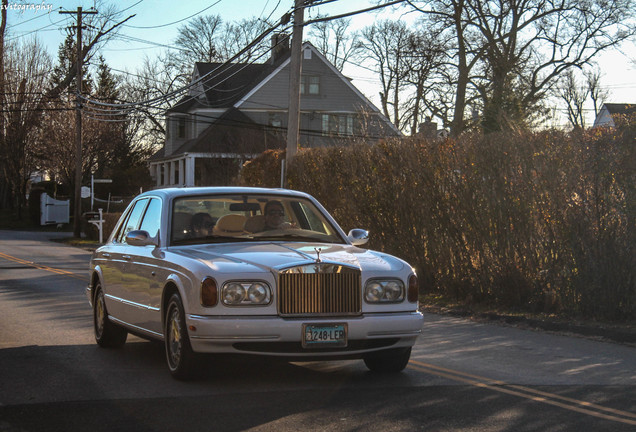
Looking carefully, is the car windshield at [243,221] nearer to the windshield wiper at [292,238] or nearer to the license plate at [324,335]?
the windshield wiper at [292,238]

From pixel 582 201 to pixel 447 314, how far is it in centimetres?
277

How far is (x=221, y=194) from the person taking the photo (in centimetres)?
917

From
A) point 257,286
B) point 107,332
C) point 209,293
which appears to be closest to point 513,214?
point 107,332

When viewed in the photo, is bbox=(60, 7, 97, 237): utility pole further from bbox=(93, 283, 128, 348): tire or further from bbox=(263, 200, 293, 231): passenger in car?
bbox=(263, 200, 293, 231): passenger in car

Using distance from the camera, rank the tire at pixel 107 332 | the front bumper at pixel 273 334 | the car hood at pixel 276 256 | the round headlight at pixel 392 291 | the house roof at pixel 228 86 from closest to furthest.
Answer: the front bumper at pixel 273 334 → the car hood at pixel 276 256 → the round headlight at pixel 392 291 → the tire at pixel 107 332 → the house roof at pixel 228 86

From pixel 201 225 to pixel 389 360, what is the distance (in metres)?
2.22

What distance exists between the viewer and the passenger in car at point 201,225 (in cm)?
878

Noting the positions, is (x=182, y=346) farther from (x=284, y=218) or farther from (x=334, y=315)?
(x=284, y=218)

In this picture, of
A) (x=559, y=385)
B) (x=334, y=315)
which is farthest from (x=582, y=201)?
(x=334, y=315)

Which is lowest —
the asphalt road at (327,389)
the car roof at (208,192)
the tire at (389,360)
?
the asphalt road at (327,389)

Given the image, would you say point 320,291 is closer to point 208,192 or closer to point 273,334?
point 273,334

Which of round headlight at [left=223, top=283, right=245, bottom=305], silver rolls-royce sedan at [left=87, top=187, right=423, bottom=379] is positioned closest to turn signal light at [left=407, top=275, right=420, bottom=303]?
silver rolls-royce sedan at [left=87, top=187, right=423, bottom=379]

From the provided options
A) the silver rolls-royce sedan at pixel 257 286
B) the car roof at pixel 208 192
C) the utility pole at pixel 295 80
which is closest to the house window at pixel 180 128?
the utility pole at pixel 295 80

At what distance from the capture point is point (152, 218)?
9.36 meters
